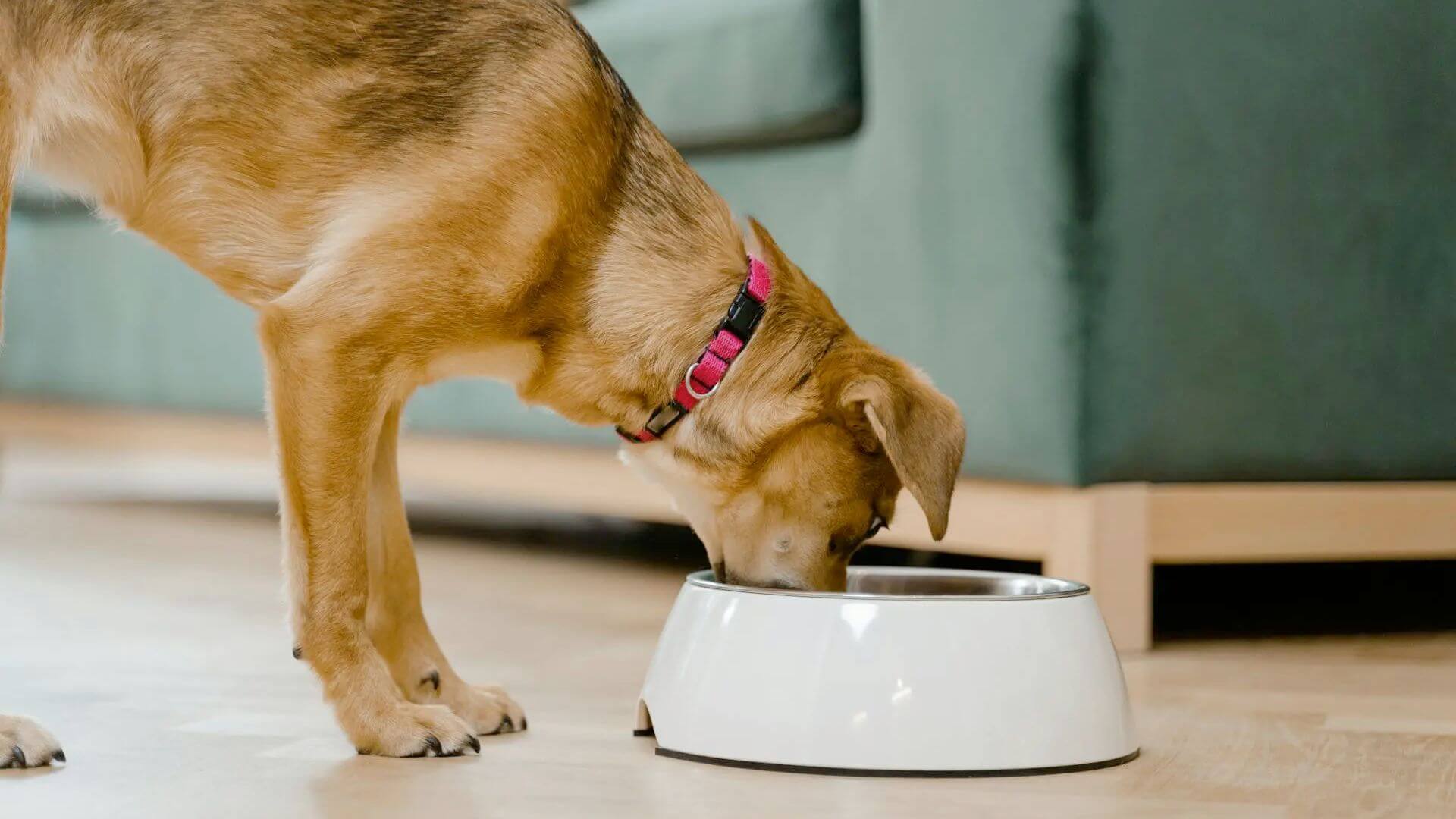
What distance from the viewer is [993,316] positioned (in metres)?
2.84

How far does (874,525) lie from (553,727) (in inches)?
20.2

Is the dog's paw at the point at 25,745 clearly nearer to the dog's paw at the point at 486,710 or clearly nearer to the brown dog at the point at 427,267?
the brown dog at the point at 427,267

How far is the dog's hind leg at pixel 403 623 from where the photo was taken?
219cm

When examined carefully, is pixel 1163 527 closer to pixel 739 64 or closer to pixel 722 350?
pixel 722 350

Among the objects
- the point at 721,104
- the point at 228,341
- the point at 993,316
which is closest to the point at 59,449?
the point at 228,341

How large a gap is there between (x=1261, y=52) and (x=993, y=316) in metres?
0.61

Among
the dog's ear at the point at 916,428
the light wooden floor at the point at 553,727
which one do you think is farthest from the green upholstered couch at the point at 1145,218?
the dog's ear at the point at 916,428

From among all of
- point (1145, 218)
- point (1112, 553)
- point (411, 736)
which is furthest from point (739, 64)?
point (411, 736)

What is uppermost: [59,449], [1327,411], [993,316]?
[993,316]

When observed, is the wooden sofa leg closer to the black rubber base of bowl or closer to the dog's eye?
the dog's eye

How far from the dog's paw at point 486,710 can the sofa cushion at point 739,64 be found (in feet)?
4.41

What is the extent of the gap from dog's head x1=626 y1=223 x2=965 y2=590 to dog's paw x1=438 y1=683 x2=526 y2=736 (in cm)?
37

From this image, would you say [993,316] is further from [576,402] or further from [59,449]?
[59,449]

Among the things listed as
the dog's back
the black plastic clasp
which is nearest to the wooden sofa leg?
the black plastic clasp
